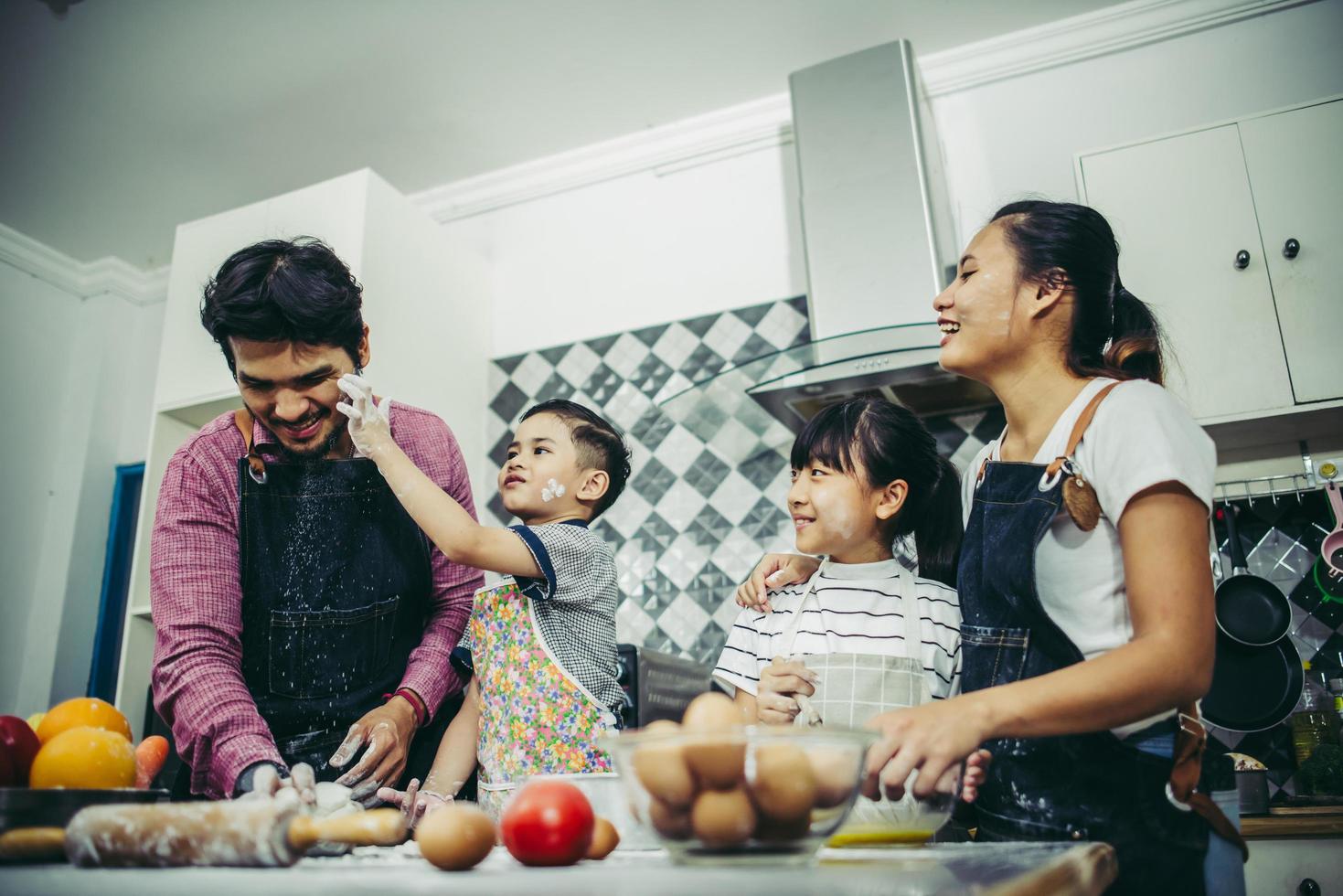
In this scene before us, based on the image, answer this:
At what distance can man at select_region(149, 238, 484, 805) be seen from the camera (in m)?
1.29

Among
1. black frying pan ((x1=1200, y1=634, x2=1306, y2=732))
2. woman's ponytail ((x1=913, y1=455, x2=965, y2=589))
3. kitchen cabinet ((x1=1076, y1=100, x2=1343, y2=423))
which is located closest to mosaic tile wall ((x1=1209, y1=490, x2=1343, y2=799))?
black frying pan ((x1=1200, y1=634, x2=1306, y2=732))

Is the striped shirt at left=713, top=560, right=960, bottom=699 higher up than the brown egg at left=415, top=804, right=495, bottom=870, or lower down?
higher up

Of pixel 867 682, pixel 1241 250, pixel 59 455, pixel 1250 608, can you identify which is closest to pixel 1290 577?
pixel 1250 608

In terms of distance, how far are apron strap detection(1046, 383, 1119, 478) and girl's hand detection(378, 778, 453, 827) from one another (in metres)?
0.77

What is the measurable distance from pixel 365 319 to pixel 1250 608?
2.26m

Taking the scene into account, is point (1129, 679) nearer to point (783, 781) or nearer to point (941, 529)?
point (783, 781)

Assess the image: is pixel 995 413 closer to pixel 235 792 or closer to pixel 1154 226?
pixel 1154 226

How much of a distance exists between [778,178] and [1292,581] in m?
1.68

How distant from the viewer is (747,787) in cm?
58

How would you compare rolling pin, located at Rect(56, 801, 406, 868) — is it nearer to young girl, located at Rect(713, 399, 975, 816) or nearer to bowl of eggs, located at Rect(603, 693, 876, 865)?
bowl of eggs, located at Rect(603, 693, 876, 865)

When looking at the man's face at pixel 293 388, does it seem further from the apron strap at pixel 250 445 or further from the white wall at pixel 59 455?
the white wall at pixel 59 455

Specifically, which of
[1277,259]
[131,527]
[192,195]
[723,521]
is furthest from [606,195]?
[131,527]

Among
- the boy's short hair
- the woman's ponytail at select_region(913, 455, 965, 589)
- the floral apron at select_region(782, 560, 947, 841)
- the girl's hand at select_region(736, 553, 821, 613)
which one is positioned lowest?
the floral apron at select_region(782, 560, 947, 841)

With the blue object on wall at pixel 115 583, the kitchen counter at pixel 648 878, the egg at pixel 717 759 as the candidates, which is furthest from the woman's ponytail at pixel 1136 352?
the blue object on wall at pixel 115 583
